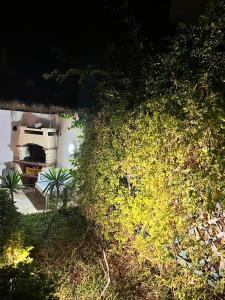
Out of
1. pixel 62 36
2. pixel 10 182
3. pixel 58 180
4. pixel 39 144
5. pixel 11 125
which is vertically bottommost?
pixel 10 182

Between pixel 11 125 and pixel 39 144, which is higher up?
pixel 11 125

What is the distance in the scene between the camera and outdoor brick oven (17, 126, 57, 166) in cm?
1159

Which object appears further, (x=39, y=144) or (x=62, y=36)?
(x=39, y=144)

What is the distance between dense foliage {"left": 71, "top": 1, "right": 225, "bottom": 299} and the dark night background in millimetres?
2535

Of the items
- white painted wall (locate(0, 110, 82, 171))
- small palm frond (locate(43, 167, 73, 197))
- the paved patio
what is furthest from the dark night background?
the paved patio

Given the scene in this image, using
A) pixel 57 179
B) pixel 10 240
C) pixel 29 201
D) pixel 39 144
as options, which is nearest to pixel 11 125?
pixel 39 144

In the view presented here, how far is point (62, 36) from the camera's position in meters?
8.67

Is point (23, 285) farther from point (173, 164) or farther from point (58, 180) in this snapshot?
point (58, 180)

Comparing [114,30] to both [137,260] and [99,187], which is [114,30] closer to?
[99,187]

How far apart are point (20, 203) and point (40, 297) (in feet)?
21.5

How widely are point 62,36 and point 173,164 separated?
5.59m

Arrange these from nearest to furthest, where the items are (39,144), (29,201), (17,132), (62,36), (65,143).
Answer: (62,36) < (29,201) < (65,143) < (39,144) < (17,132)

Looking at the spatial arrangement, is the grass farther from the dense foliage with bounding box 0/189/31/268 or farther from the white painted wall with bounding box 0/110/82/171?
the white painted wall with bounding box 0/110/82/171

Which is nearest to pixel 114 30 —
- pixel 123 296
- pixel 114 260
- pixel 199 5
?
pixel 199 5
